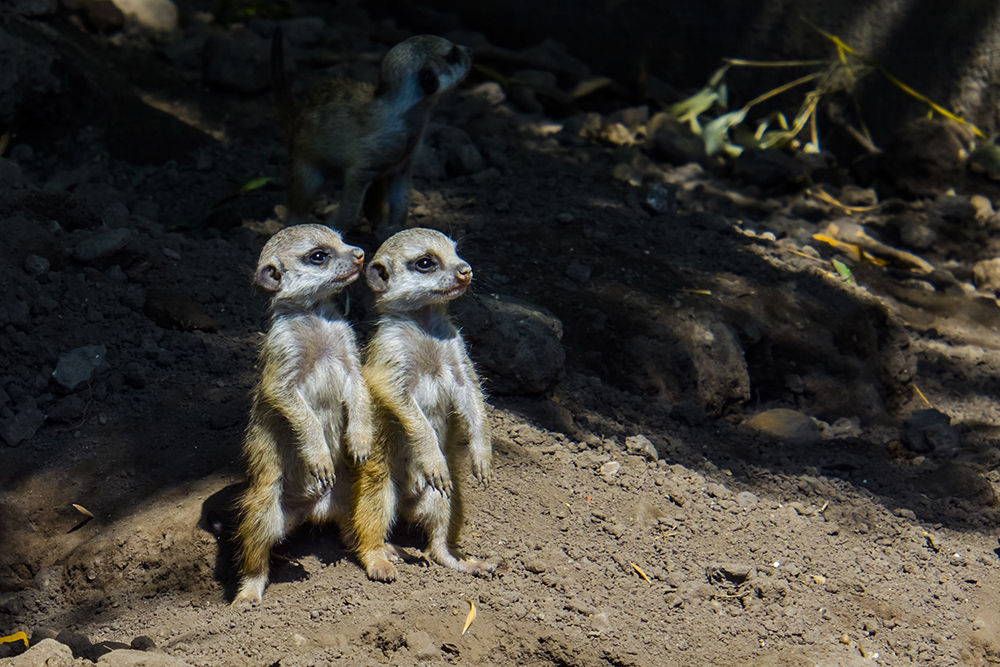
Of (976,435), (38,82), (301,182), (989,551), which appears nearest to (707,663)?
(989,551)

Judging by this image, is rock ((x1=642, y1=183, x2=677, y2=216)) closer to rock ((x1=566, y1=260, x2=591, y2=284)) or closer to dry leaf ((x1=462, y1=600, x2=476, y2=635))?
rock ((x1=566, y1=260, x2=591, y2=284))

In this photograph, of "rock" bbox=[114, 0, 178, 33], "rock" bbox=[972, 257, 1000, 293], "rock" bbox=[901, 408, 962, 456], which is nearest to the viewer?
"rock" bbox=[901, 408, 962, 456]

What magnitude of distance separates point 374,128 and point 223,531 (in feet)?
8.17

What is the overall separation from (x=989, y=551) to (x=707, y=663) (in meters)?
1.54

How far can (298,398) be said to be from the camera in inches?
126

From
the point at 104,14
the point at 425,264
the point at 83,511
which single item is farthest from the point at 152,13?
the point at 425,264

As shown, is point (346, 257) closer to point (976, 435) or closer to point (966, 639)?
point (966, 639)

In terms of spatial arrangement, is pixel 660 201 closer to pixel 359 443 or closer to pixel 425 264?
pixel 425 264

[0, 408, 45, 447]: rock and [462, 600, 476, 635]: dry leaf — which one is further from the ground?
[462, 600, 476, 635]: dry leaf

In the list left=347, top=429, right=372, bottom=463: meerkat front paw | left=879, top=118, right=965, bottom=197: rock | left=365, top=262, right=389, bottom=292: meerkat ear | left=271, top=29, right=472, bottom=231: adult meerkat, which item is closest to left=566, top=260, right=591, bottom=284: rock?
left=271, top=29, right=472, bottom=231: adult meerkat

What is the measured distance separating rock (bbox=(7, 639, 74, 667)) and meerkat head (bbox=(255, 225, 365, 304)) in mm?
1239

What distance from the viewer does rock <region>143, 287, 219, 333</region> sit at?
4270 millimetres

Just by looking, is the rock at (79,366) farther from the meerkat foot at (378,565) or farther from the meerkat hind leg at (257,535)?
the meerkat foot at (378,565)

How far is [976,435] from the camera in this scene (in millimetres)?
4695
